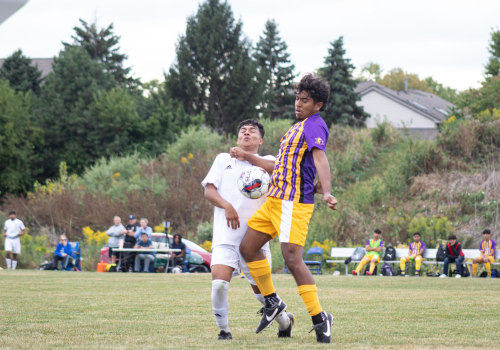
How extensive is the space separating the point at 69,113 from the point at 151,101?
29.9 feet

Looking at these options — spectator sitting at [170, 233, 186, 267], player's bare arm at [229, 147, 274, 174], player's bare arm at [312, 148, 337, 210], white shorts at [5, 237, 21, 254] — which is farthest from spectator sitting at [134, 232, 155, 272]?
player's bare arm at [312, 148, 337, 210]

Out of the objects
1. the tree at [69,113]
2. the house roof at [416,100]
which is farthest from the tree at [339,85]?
the tree at [69,113]

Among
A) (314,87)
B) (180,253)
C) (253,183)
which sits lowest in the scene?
(180,253)

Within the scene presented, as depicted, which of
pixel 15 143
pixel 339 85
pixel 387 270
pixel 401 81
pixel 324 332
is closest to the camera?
pixel 324 332

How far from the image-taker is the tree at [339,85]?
55.7 meters

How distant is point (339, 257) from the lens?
26875 mm

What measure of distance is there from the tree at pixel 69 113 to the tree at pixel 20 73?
8.56 m

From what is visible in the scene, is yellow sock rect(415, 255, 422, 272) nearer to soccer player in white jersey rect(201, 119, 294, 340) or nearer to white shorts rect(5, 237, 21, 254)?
white shorts rect(5, 237, 21, 254)

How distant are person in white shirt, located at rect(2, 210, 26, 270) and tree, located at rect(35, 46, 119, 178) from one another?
23213 mm

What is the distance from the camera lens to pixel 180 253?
25.8m

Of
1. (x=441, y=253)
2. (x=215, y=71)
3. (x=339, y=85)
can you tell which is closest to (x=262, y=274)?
(x=441, y=253)

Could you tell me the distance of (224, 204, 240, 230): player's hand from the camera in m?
6.72

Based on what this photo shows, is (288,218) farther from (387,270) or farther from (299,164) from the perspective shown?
(387,270)

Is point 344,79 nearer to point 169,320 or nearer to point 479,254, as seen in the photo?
point 479,254
